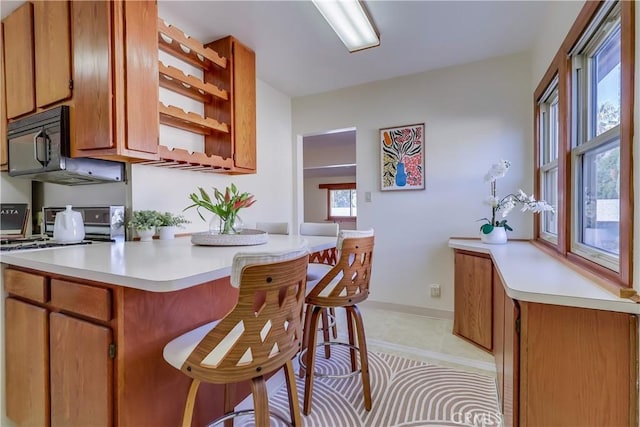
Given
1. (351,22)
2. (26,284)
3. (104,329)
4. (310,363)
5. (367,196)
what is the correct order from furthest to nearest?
(367,196) → (351,22) → (310,363) → (26,284) → (104,329)

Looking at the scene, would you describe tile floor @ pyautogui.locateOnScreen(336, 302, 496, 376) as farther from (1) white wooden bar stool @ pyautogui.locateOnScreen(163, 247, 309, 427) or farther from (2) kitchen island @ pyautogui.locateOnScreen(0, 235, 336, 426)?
(1) white wooden bar stool @ pyautogui.locateOnScreen(163, 247, 309, 427)

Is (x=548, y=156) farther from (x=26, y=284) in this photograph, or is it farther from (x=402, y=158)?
(x=26, y=284)

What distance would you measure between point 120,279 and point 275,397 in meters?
1.25

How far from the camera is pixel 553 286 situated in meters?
1.07

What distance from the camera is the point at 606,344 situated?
0.96m

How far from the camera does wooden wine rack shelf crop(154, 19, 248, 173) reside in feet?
6.50

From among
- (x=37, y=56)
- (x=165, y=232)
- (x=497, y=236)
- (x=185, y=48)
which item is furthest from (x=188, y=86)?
(x=497, y=236)

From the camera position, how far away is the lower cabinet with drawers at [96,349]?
1.04 m

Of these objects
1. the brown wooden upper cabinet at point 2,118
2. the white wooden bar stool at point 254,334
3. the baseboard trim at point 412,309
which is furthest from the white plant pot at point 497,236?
the brown wooden upper cabinet at point 2,118

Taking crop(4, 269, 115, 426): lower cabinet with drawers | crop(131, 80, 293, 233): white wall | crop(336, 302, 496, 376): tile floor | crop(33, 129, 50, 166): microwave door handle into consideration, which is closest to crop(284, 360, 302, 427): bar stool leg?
crop(4, 269, 115, 426): lower cabinet with drawers

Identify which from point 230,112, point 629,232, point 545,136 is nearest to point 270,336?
point 629,232

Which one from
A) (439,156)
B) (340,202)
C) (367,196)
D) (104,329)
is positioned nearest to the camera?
(104,329)

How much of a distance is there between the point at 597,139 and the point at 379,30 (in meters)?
1.62

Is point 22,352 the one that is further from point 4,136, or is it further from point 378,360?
point 378,360
